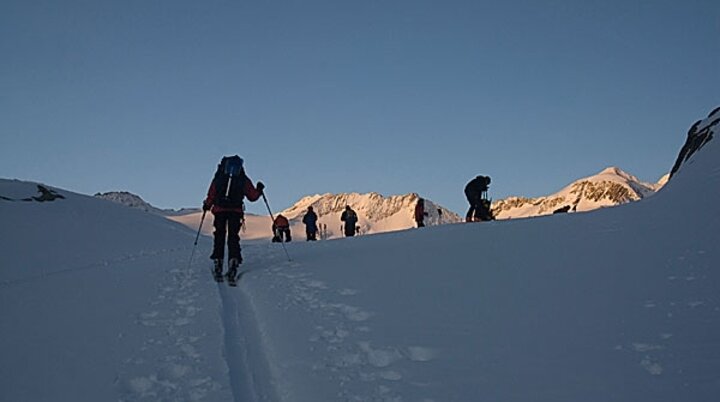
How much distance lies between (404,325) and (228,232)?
545cm

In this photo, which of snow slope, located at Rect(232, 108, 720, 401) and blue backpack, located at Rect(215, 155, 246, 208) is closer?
snow slope, located at Rect(232, 108, 720, 401)

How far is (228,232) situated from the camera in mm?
12211

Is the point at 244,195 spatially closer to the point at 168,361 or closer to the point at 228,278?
the point at 228,278

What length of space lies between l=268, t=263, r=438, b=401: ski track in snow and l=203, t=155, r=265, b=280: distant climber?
3.01 metres

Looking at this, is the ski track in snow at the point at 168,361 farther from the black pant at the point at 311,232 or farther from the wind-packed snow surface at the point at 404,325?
the black pant at the point at 311,232

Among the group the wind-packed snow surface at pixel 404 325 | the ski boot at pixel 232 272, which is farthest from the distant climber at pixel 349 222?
the ski boot at pixel 232 272

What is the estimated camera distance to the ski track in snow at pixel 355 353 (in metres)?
6.05

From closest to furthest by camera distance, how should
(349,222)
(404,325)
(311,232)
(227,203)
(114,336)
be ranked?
(114,336) → (404,325) → (227,203) → (311,232) → (349,222)

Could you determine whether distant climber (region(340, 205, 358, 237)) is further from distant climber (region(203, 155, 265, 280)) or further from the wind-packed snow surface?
distant climber (region(203, 155, 265, 280))

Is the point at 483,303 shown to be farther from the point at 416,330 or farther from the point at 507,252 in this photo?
the point at 507,252

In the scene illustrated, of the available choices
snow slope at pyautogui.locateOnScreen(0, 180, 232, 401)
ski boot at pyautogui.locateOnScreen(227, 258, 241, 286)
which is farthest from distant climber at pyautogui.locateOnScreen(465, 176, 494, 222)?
ski boot at pyautogui.locateOnScreen(227, 258, 241, 286)

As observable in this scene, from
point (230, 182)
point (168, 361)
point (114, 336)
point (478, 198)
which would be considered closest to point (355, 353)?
point (168, 361)

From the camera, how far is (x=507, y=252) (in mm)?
12078

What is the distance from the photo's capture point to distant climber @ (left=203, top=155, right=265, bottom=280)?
12078 mm
